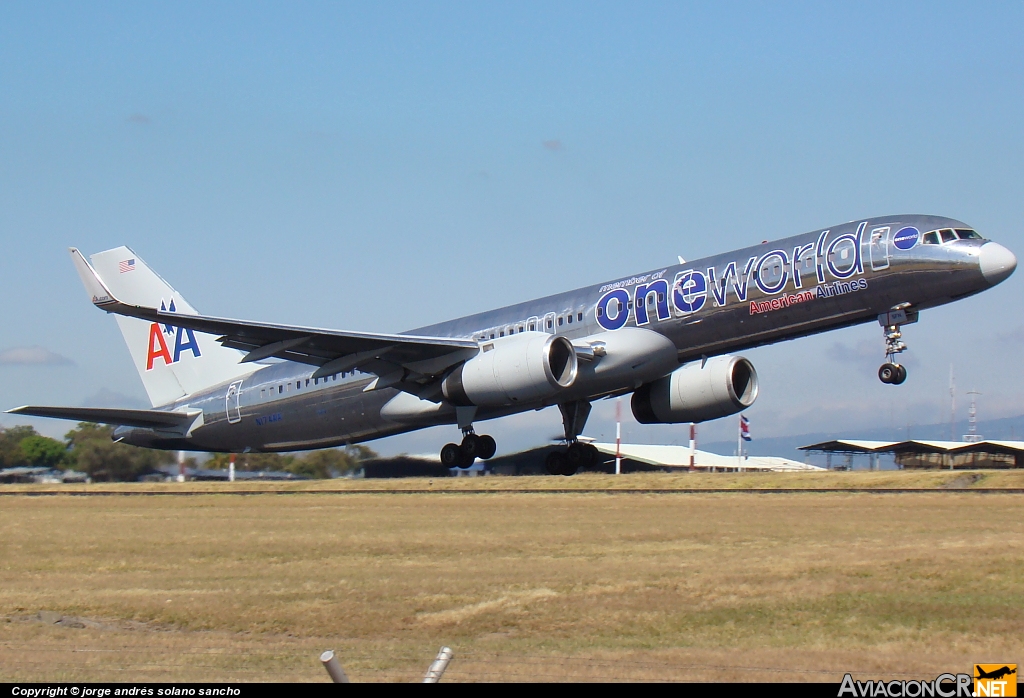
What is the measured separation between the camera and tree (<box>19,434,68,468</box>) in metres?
65.0

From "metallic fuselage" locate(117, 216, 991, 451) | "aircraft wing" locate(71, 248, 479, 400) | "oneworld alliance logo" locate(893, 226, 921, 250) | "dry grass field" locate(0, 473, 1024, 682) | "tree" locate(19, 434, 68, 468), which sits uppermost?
"oneworld alliance logo" locate(893, 226, 921, 250)

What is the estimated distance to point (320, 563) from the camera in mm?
34125

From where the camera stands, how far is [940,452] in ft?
354

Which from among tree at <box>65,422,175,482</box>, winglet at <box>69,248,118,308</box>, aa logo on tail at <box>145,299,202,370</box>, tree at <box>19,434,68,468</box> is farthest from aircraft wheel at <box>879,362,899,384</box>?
tree at <box>19,434,68,468</box>

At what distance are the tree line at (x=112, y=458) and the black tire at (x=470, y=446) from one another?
1719 centimetres

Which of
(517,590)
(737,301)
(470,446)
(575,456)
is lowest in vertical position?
(517,590)

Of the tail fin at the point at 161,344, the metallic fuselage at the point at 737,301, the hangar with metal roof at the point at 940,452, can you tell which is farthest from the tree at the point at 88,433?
the hangar with metal roof at the point at 940,452

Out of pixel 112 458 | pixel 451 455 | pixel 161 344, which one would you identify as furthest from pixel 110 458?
pixel 451 455

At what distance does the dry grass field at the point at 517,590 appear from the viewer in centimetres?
2023

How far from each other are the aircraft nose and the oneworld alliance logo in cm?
127

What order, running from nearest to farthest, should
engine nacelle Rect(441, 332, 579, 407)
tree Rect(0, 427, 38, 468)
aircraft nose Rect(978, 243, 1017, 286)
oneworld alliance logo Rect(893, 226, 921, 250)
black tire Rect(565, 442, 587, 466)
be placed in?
aircraft nose Rect(978, 243, 1017, 286) < oneworld alliance logo Rect(893, 226, 921, 250) < engine nacelle Rect(441, 332, 579, 407) < black tire Rect(565, 442, 587, 466) < tree Rect(0, 427, 38, 468)

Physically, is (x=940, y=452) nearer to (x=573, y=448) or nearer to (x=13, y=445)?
(x=13, y=445)

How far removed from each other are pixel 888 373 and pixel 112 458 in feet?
147

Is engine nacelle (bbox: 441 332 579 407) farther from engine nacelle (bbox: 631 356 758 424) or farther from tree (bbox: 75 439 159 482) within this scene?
tree (bbox: 75 439 159 482)
